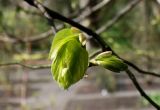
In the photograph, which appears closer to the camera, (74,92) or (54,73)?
(54,73)

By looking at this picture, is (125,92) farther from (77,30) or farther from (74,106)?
(77,30)

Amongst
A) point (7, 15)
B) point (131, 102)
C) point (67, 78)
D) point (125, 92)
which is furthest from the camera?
point (125, 92)

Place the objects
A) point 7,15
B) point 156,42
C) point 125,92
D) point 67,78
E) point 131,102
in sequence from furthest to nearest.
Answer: point 125,92 → point 131,102 → point 156,42 → point 7,15 → point 67,78

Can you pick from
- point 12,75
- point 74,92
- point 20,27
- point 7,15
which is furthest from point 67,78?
point 12,75
